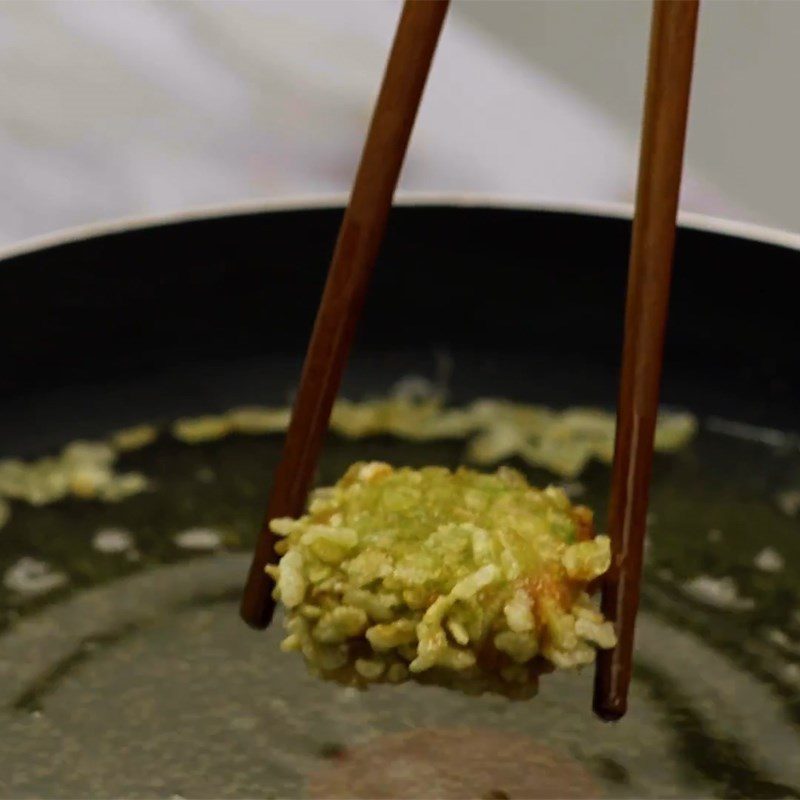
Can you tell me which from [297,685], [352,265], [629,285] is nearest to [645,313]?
[629,285]

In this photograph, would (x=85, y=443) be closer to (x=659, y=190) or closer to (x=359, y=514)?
(x=359, y=514)

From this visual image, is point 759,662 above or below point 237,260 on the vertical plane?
below

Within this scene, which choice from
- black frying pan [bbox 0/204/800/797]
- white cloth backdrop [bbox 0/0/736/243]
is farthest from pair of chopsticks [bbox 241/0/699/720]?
white cloth backdrop [bbox 0/0/736/243]

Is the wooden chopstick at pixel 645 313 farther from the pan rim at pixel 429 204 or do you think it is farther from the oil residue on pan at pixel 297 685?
the pan rim at pixel 429 204

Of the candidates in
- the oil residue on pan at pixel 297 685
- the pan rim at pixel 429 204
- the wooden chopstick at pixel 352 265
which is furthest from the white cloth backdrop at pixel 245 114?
the wooden chopstick at pixel 352 265

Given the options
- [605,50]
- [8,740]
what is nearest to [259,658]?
[8,740]

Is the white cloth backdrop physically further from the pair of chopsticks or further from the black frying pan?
the pair of chopsticks

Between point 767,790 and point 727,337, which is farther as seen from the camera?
point 727,337
